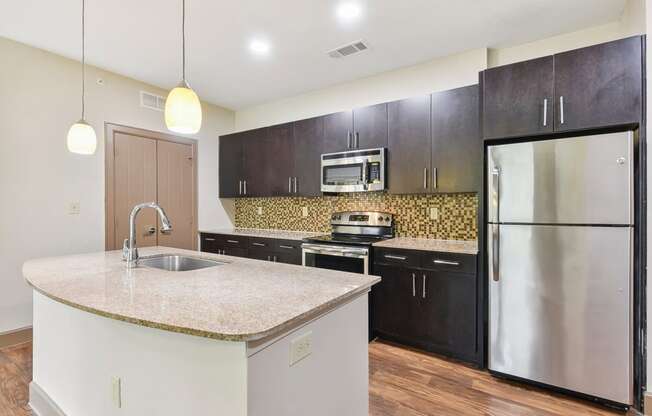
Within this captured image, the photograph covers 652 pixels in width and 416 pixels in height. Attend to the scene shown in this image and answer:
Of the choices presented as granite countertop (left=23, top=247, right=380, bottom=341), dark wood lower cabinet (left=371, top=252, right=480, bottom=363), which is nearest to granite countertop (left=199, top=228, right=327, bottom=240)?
dark wood lower cabinet (left=371, top=252, right=480, bottom=363)

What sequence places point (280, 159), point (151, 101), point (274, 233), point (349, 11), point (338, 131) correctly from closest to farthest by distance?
1. point (349, 11)
2. point (338, 131)
3. point (151, 101)
4. point (280, 159)
5. point (274, 233)

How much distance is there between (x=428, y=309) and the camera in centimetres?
264

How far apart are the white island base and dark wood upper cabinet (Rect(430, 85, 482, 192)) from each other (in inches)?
66.8

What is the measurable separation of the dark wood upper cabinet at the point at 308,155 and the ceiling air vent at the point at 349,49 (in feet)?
2.40

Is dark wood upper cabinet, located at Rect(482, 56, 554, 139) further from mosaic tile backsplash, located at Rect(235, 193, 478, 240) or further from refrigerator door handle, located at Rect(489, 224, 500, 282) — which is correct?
mosaic tile backsplash, located at Rect(235, 193, 478, 240)

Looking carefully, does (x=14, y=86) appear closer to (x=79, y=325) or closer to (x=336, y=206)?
(x=79, y=325)

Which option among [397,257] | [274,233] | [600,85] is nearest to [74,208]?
[274,233]

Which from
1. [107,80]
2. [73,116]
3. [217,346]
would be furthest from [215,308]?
[107,80]

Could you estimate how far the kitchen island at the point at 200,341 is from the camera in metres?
1.04

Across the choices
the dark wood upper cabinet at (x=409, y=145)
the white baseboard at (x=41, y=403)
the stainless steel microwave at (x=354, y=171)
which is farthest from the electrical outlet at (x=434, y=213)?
the white baseboard at (x=41, y=403)

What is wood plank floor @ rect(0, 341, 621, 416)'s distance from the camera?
1950 mm

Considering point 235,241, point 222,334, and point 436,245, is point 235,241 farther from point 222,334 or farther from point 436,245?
point 222,334

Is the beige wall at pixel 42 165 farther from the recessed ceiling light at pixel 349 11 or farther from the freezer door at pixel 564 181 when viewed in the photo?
the freezer door at pixel 564 181

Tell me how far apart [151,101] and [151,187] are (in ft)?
3.41
